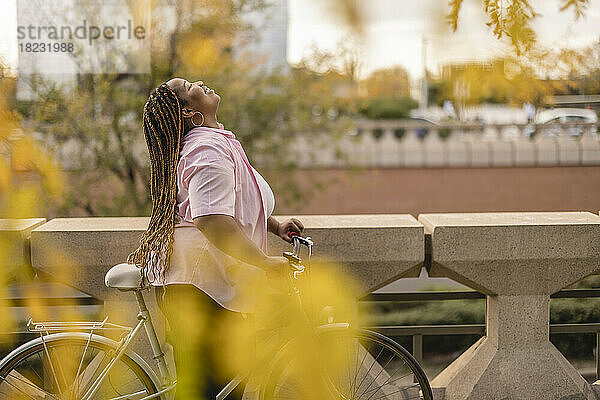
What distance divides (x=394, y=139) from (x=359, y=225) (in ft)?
51.0

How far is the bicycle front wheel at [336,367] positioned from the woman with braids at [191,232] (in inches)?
12.2

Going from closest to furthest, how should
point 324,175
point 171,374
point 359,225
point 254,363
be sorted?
point 254,363 < point 171,374 < point 359,225 < point 324,175

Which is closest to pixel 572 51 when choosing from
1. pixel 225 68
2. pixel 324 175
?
pixel 225 68

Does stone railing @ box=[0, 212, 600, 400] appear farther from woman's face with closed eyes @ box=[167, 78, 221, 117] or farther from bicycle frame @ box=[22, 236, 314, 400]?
woman's face with closed eyes @ box=[167, 78, 221, 117]

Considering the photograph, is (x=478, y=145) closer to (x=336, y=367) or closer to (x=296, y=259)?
(x=336, y=367)

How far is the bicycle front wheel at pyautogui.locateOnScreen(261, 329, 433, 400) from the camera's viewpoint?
317 cm

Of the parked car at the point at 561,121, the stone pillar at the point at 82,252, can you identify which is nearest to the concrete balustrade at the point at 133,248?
the stone pillar at the point at 82,252

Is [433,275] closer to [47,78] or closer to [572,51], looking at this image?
[572,51]

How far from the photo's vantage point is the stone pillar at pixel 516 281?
11.9ft

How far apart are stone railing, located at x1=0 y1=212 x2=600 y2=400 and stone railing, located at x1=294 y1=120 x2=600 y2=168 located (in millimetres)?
13267

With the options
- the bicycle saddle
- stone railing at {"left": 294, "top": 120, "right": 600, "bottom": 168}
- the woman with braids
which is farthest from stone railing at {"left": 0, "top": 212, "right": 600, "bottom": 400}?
stone railing at {"left": 294, "top": 120, "right": 600, "bottom": 168}

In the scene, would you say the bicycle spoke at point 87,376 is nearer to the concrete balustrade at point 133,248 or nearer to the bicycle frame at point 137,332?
the bicycle frame at point 137,332

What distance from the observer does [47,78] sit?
1172 centimetres

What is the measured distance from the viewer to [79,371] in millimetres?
3062
